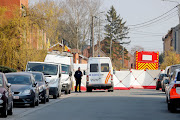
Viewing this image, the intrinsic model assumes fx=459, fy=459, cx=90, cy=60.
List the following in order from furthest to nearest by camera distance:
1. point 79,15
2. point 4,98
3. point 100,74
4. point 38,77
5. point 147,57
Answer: point 79,15
point 147,57
point 100,74
point 38,77
point 4,98

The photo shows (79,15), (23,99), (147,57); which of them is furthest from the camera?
(79,15)

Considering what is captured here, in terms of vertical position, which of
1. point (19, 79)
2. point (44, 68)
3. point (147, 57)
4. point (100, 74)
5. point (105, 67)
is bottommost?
point (19, 79)

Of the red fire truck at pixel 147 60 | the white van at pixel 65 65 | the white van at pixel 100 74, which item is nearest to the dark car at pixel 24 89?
the white van at pixel 65 65

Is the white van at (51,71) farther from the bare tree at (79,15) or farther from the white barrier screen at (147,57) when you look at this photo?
the bare tree at (79,15)

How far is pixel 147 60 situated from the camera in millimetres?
40625

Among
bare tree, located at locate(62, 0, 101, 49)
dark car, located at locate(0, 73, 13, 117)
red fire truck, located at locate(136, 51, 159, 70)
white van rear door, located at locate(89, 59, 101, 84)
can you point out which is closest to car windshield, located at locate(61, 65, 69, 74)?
white van rear door, located at locate(89, 59, 101, 84)

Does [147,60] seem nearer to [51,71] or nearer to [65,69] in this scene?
[65,69]

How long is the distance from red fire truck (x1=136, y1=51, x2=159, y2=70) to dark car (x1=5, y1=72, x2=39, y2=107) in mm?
20721

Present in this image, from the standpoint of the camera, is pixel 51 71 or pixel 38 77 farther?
pixel 51 71

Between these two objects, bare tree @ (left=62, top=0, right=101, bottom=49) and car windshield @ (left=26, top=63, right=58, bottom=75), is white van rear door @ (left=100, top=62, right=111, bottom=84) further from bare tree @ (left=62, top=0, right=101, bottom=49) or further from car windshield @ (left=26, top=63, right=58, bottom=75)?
bare tree @ (left=62, top=0, right=101, bottom=49)

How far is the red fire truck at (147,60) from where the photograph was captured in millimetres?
39638

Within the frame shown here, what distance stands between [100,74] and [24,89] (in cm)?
1671

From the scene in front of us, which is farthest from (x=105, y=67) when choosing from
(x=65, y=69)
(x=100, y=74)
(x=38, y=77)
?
(x=38, y=77)

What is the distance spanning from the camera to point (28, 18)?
38.1 m
